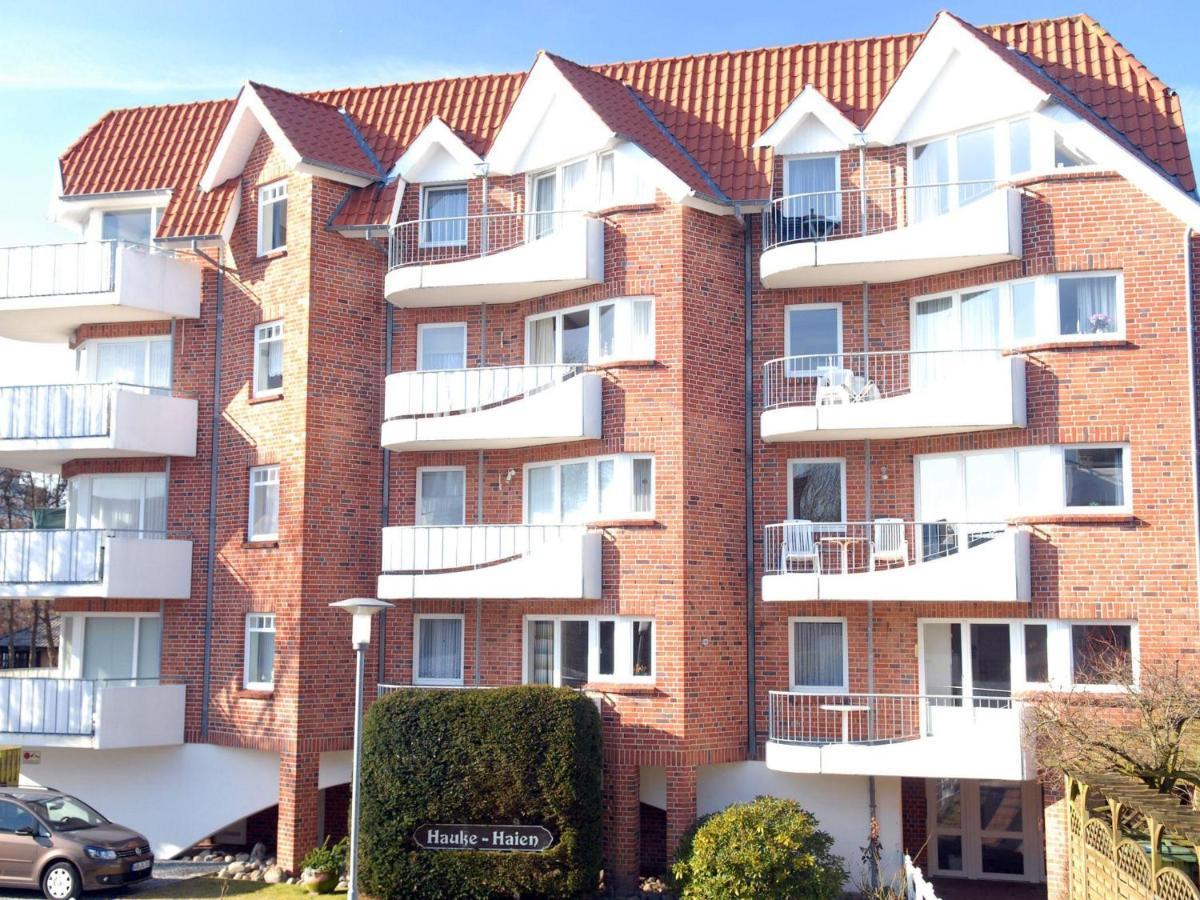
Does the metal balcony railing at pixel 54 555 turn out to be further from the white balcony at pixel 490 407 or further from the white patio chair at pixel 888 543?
the white patio chair at pixel 888 543

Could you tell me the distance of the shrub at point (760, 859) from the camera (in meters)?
20.0

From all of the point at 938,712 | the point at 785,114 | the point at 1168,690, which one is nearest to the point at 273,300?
the point at 785,114

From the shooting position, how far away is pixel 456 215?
26.7 m

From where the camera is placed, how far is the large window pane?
21.7 m

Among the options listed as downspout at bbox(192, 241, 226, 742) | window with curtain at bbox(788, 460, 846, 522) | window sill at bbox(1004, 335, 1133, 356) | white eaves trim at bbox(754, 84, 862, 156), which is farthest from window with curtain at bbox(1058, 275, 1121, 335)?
downspout at bbox(192, 241, 226, 742)

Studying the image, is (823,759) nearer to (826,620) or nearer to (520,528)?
(826,620)

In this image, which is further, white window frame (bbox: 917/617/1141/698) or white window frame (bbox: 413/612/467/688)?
white window frame (bbox: 413/612/467/688)

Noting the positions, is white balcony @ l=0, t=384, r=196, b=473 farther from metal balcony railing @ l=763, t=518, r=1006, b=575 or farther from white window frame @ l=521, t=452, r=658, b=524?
metal balcony railing @ l=763, t=518, r=1006, b=575

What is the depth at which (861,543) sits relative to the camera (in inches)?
919

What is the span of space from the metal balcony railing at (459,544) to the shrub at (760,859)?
5.81 m

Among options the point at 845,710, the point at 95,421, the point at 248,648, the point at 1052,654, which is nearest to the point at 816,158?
the point at 1052,654

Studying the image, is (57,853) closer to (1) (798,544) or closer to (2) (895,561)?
(1) (798,544)

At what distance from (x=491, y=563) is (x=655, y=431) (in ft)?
12.6

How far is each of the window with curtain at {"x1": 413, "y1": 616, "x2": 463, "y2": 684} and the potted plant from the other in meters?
3.49
